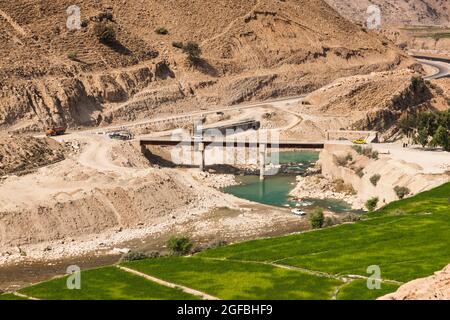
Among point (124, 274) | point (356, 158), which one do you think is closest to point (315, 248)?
point (124, 274)

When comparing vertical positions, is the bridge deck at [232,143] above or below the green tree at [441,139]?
below

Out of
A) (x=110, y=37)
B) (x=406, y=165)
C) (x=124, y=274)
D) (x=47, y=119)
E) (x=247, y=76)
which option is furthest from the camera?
(x=247, y=76)

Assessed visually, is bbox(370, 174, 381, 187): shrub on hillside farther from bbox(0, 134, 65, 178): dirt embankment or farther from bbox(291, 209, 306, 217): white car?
bbox(0, 134, 65, 178): dirt embankment

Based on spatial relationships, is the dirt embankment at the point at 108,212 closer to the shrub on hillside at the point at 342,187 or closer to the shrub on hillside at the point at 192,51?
the shrub on hillside at the point at 342,187

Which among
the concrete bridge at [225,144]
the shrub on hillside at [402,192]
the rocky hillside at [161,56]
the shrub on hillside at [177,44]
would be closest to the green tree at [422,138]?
the concrete bridge at [225,144]

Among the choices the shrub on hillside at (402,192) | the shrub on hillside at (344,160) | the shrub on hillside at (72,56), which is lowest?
the shrub on hillside at (402,192)
